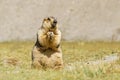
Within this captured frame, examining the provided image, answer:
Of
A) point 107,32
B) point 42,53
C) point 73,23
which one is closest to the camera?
point 42,53

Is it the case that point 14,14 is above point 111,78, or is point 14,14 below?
below

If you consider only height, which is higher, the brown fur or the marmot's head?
the marmot's head

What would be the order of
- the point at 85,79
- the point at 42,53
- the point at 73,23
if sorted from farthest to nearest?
the point at 73,23 → the point at 42,53 → the point at 85,79

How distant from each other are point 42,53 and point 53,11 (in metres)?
64.2

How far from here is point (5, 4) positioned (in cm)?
8250

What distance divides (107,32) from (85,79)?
62.6 metres

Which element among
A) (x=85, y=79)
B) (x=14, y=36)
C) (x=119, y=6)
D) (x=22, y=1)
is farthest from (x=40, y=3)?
(x=85, y=79)

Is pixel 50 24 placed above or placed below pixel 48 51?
above

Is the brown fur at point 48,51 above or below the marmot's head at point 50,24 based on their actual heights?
below

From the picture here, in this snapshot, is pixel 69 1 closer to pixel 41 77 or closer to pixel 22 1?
pixel 22 1

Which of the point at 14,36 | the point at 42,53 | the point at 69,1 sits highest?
the point at 42,53

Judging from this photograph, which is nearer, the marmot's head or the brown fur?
the brown fur

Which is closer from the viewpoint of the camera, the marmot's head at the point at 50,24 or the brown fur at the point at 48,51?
the brown fur at the point at 48,51

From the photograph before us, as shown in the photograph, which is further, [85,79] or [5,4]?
[5,4]
